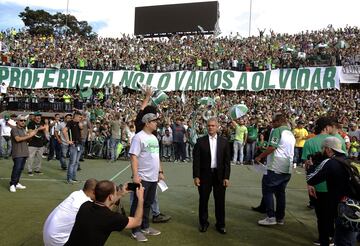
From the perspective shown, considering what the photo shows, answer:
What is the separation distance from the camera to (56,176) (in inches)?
399

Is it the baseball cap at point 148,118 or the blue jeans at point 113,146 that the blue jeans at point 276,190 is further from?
the blue jeans at point 113,146

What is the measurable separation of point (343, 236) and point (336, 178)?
0.58 metres

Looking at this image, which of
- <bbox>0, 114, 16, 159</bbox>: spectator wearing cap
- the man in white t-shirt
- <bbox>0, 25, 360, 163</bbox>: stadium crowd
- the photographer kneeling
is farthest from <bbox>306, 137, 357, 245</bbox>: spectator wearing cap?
<bbox>0, 114, 16, 159</bbox>: spectator wearing cap

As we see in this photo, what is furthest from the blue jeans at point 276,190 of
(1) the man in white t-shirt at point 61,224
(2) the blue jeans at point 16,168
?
(2) the blue jeans at point 16,168

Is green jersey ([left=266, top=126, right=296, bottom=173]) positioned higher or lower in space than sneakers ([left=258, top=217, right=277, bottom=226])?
higher

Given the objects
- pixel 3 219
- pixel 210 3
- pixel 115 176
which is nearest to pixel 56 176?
pixel 115 176

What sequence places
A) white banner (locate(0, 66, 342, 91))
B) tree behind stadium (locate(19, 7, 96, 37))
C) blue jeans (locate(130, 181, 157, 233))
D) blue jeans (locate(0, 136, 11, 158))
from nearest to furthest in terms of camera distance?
blue jeans (locate(130, 181, 157, 233)), blue jeans (locate(0, 136, 11, 158)), white banner (locate(0, 66, 342, 91)), tree behind stadium (locate(19, 7, 96, 37))

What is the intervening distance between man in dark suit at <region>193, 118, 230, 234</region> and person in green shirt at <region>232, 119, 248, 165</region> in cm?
802

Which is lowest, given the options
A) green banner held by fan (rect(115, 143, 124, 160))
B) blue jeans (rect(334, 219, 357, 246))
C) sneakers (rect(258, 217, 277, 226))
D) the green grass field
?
the green grass field

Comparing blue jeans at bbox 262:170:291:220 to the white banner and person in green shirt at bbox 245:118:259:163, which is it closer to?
person in green shirt at bbox 245:118:259:163

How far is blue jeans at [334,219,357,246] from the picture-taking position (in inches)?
146

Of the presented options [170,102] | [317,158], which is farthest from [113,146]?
[317,158]

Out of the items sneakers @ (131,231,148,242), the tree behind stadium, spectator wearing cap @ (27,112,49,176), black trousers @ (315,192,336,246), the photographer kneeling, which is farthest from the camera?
the tree behind stadium

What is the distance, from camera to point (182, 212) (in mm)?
6582
